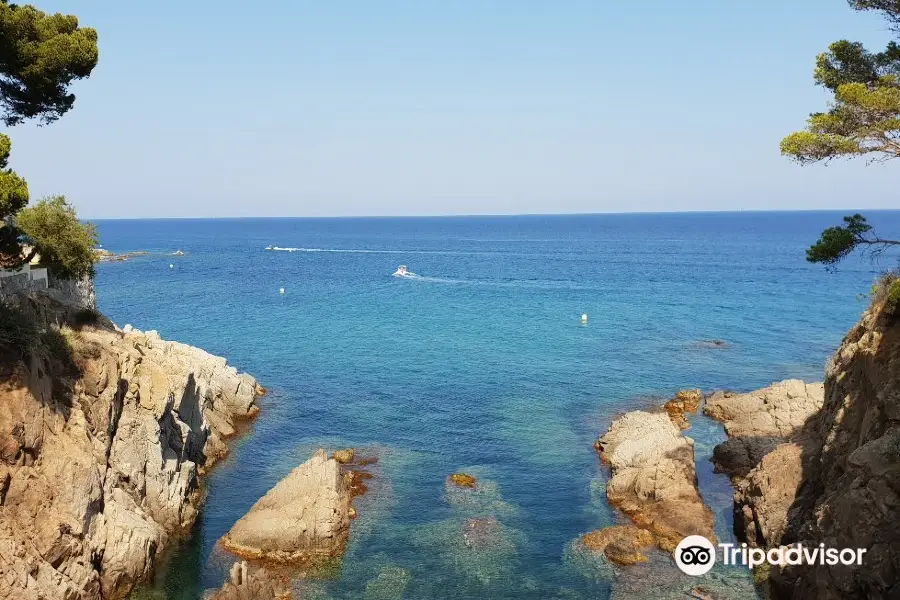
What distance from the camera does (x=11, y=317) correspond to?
25.5 m

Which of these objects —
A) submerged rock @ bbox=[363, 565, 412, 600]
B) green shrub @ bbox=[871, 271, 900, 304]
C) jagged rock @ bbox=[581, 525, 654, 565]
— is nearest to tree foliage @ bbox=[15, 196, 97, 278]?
submerged rock @ bbox=[363, 565, 412, 600]

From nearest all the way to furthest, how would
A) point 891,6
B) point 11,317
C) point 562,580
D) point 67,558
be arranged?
point 891,6
point 67,558
point 11,317
point 562,580

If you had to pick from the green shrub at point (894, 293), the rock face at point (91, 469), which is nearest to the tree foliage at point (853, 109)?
the green shrub at point (894, 293)

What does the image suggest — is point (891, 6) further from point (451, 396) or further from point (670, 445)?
point (451, 396)

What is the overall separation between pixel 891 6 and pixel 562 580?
24260mm

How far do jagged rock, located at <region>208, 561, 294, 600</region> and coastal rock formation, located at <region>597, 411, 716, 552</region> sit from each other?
17.0m

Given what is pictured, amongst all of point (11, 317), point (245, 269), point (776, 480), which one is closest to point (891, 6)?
point (776, 480)

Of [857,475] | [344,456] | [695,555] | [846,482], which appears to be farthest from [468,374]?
[857,475]

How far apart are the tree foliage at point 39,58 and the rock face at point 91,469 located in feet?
32.4

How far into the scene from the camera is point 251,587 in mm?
25094

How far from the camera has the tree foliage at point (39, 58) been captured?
23.6 m

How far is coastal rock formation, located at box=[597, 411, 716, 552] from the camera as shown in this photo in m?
31.2

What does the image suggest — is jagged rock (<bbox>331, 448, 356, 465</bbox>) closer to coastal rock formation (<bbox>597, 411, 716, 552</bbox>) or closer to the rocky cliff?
coastal rock formation (<bbox>597, 411, 716, 552</bbox>)

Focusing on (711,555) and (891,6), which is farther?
(711,555)
